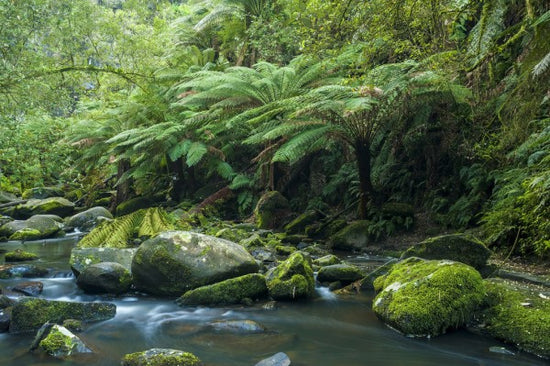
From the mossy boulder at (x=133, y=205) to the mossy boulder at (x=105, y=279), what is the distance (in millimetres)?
6896

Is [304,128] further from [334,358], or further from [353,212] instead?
[334,358]

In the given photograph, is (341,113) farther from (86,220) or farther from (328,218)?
(86,220)

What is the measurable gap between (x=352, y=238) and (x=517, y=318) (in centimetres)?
353

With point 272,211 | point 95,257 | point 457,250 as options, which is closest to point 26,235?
point 95,257

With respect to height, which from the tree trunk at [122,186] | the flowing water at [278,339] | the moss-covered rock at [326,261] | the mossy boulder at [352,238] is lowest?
the flowing water at [278,339]

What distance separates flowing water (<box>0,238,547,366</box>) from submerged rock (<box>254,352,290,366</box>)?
11 centimetres

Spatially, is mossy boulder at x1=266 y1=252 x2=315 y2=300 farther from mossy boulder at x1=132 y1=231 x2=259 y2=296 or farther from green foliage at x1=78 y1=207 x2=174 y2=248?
green foliage at x1=78 y1=207 x2=174 y2=248

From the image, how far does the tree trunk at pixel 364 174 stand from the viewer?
6.91 meters

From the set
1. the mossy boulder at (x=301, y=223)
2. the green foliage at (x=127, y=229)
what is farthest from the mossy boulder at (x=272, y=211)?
the green foliage at (x=127, y=229)

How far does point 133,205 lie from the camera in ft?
38.4

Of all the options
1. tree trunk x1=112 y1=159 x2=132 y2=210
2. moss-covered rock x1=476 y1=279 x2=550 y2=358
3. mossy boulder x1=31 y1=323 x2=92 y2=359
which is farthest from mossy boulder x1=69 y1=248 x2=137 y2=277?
tree trunk x1=112 y1=159 x2=132 y2=210

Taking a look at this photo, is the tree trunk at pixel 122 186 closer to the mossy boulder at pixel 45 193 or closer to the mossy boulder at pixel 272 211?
the mossy boulder at pixel 45 193

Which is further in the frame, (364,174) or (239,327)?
(364,174)

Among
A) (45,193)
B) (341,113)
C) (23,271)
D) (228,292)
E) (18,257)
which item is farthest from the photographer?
(45,193)
